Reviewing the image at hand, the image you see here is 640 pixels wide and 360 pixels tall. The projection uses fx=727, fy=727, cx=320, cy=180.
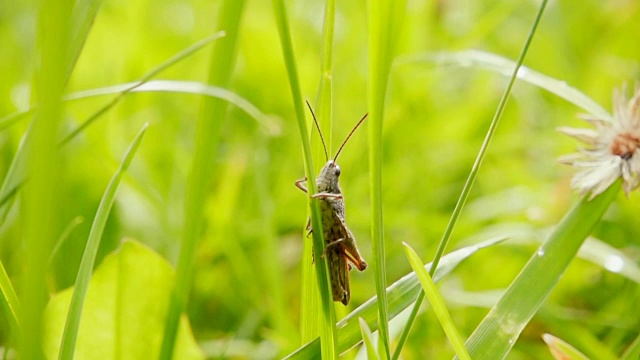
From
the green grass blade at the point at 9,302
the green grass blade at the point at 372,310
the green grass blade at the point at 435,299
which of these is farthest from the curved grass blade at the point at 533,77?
the green grass blade at the point at 9,302

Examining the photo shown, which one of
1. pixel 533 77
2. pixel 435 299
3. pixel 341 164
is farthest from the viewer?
pixel 341 164

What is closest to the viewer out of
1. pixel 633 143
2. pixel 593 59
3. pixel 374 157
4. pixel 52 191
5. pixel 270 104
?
Result: pixel 52 191

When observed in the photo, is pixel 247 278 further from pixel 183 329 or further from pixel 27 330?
pixel 27 330

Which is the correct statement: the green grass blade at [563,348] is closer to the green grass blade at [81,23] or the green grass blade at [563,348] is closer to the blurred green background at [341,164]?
the blurred green background at [341,164]

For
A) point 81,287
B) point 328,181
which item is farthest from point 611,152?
point 81,287

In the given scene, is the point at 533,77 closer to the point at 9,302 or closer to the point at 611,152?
the point at 611,152

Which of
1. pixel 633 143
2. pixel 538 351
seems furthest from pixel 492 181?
pixel 633 143

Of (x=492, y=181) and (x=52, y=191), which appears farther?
(x=492, y=181)
